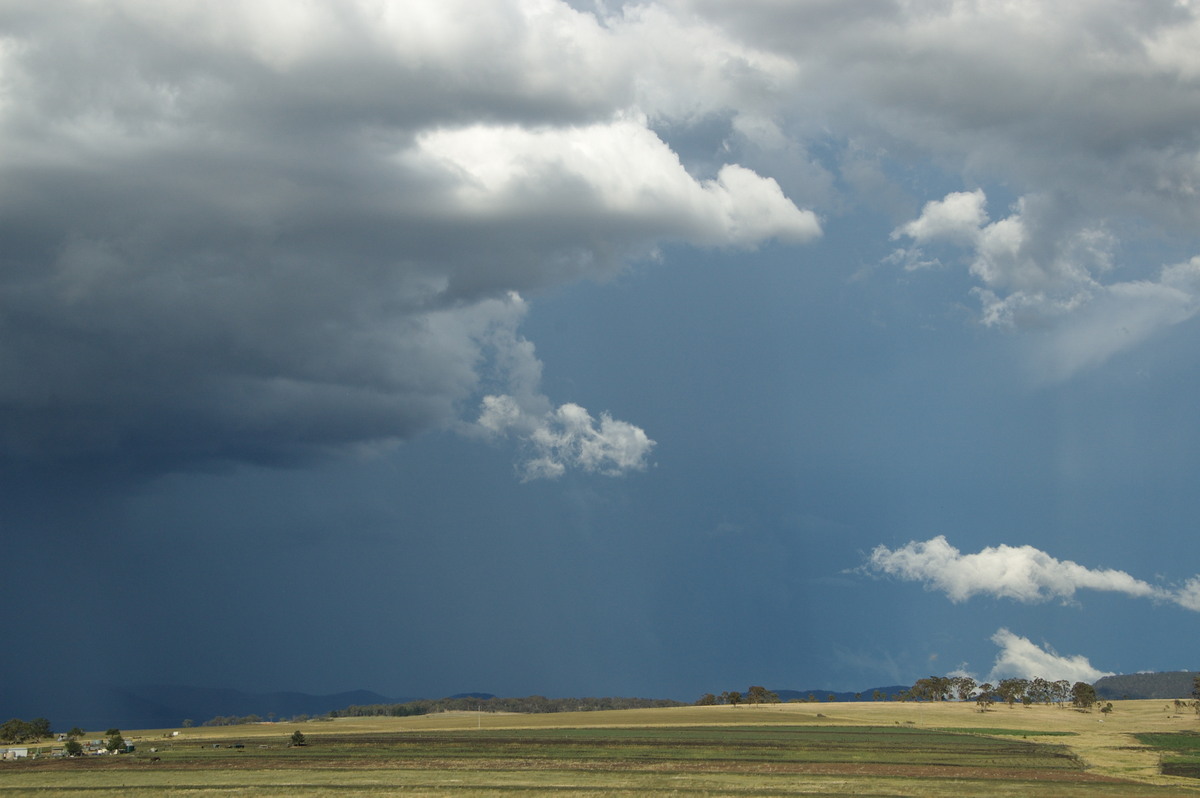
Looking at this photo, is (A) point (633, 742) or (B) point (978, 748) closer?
(B) point (978, 748)

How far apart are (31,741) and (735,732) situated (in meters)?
123

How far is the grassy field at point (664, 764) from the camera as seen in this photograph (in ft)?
274

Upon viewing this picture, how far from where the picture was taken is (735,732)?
15250 cm

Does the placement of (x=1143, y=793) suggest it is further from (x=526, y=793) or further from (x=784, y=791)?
(x=526, y=793)

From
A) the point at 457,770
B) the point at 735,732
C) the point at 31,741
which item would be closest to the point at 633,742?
the point at 735,732

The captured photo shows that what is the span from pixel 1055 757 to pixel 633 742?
2072 inches

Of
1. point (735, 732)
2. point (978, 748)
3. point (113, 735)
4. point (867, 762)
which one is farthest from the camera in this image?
point (735, 732)

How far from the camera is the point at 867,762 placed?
338 feet

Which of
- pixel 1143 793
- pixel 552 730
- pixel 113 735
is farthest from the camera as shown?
pixel 552 730

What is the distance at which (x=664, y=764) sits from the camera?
102m

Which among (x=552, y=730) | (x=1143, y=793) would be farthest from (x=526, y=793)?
(x=552, y=730)

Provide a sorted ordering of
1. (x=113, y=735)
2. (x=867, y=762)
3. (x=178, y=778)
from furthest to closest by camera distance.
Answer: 1. (x=113, y=735)
2. (x=867, y=762)
3. (x=178, y=778)

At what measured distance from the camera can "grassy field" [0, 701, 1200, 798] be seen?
83.6m

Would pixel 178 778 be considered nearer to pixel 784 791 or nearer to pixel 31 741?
pixel 784 791
